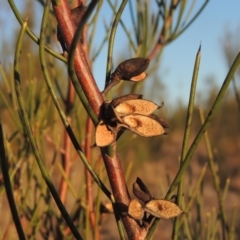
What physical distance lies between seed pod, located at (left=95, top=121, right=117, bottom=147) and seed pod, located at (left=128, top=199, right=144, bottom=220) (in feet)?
0.15

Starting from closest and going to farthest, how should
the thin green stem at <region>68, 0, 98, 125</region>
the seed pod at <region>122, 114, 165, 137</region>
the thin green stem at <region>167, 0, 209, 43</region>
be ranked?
the thin green stem at <region>68, 0, 98, 125</region> → the seed pod at <region>122, 114, 165, 137</region> → the thin green stem at <region>167, 0, 209, 43</region>

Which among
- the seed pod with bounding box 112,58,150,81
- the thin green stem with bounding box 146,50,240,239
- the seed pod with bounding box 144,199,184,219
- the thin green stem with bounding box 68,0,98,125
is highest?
the thin green stem with bounding box 68,0,98,125

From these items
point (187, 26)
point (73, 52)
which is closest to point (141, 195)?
point (73, 52)

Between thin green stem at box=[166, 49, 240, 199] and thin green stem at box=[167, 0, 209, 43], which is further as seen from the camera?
thin green stem at box=[167, 0, 209, 43]

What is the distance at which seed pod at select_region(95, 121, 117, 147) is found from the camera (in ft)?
1.02

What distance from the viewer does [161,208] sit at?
1.07ft

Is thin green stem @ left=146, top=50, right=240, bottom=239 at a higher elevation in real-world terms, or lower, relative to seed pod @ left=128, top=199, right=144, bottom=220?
higher

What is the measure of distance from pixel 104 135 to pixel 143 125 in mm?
28

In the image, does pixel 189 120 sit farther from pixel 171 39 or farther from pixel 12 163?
pixel 171 39

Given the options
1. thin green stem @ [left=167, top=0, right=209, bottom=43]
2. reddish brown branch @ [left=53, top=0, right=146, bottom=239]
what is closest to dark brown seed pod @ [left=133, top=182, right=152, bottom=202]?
reddish brown branch @ [left=53, top=0, right=146, bottom=239]

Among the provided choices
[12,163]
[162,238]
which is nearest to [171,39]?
[12,163]

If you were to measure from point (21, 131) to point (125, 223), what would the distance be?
1.49ft

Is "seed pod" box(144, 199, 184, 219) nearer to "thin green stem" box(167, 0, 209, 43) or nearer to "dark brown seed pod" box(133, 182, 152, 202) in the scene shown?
"dark brown seed pod" box(133, 182, 152, 202)

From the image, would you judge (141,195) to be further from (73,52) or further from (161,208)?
(73,52)
